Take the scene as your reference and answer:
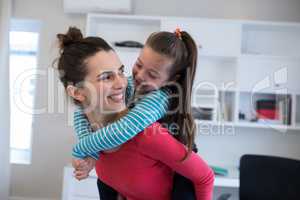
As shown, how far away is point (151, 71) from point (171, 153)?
0.29 metres

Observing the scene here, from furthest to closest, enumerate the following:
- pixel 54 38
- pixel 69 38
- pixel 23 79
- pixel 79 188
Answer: pixel 23 79 < pixel 54 38 < pixel 79 188 < pixel 69 38

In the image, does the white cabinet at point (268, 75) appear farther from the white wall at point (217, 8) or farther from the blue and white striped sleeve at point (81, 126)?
the blue and white striped sleeve at point (81, 126)

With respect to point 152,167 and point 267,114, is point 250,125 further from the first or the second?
point 152,167

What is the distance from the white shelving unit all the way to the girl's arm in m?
1.76

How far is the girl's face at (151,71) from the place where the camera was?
96cm

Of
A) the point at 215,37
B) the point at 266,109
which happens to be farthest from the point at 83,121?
the point at 266,109

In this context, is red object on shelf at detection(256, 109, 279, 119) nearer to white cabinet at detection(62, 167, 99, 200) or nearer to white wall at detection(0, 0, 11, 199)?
white cabinet at detection(62, 167, 99, 200)

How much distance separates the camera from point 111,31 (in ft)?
9.86

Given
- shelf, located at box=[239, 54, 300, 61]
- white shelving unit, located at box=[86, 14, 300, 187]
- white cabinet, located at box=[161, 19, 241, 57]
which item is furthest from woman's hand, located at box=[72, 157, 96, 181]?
shelf, located at box=[239, 54, 300, 61]

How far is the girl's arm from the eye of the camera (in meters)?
0.82

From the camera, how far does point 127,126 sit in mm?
838

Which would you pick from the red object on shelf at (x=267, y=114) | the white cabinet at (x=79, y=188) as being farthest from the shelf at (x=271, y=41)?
the white cabinet at (x=79, y=188)

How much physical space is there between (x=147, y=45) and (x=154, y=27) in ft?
6.63

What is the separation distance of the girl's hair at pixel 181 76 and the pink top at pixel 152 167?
0.24 feet
